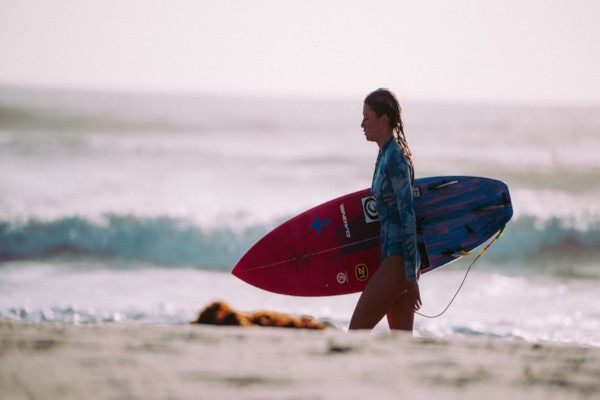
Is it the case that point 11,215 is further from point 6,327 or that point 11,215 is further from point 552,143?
point 552,143

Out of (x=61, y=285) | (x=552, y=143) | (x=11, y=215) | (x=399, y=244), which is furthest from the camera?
(x=552, y=143)

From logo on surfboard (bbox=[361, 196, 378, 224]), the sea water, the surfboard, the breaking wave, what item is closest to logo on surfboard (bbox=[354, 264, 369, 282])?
the surfboard

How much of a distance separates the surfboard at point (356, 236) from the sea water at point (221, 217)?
256 cm

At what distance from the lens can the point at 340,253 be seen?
4535mm

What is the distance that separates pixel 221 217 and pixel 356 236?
941 cm

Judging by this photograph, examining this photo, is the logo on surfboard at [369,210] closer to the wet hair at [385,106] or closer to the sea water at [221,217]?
the wet hair at [385,106]

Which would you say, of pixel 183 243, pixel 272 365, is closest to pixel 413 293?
pixel 272 365

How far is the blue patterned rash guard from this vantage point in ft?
11.0

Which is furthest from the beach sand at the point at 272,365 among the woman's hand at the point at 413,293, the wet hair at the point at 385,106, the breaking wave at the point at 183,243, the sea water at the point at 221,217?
the breaking wave at the point at 183,243

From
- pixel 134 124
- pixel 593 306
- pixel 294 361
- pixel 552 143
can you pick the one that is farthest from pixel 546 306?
pixel 134 124

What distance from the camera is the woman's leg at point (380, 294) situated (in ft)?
11.1

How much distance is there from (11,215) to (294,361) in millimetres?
12248

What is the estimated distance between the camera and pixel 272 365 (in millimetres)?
2039

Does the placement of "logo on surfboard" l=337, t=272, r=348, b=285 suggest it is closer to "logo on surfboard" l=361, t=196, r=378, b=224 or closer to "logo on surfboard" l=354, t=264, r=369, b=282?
"logo on surfboard" l=354, t=264, r=369, b=282
